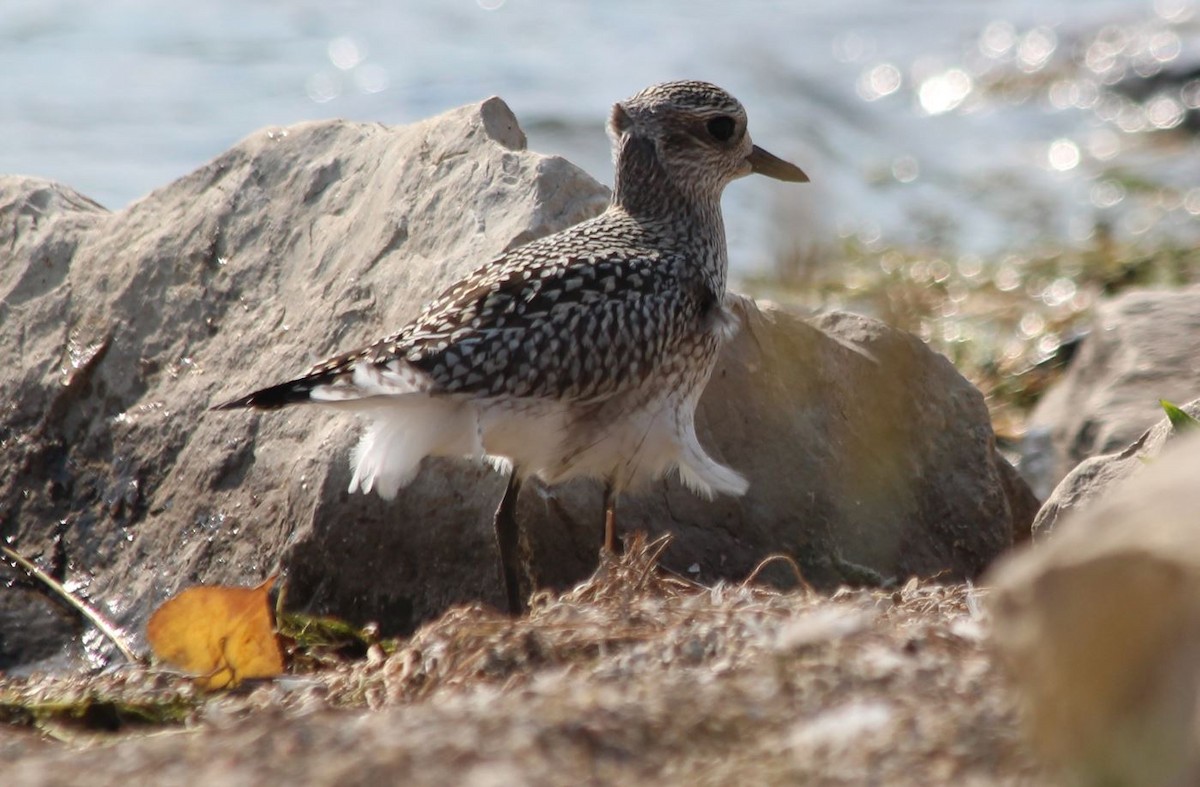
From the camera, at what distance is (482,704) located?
2889 millimetres

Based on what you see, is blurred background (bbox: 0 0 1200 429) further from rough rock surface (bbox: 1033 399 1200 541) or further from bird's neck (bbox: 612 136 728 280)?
rough rock surface (bbox: 1033 399 1200 541)

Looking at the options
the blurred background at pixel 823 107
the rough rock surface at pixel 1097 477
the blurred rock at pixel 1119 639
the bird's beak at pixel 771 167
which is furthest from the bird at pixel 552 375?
the blurred background at pixel 823 107

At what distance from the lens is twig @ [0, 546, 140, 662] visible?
5.32m

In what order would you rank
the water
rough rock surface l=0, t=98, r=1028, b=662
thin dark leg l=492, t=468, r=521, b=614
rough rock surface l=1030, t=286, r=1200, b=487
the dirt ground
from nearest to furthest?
1. the dirt ground
2. thin dark leg l=492, t=468, r=521, b=614
3. rough rock surface l=0, t=98, r=1028, b=662
4. rough rock surface l=1030, t=286, r=1200, b=487
5. the water

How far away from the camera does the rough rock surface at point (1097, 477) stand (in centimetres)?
455

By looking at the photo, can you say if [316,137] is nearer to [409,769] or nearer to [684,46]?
[409,769]

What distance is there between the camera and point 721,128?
18.4 feet

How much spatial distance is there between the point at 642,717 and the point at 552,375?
194 cm

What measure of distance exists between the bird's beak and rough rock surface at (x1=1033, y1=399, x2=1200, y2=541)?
1.73m

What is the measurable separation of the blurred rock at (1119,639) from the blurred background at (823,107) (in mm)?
5773

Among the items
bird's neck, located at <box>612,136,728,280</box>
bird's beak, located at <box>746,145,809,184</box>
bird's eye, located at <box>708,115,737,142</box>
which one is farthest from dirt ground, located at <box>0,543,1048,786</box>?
bird's beak, located at <box>746,145,809,184</box>

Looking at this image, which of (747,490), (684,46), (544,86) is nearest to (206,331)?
(747,490)

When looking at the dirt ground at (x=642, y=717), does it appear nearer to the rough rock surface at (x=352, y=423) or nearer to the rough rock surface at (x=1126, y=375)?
the rough rock surface at (x=352, y=423)

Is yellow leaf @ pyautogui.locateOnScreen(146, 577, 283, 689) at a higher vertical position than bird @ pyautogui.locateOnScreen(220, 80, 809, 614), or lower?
lower
